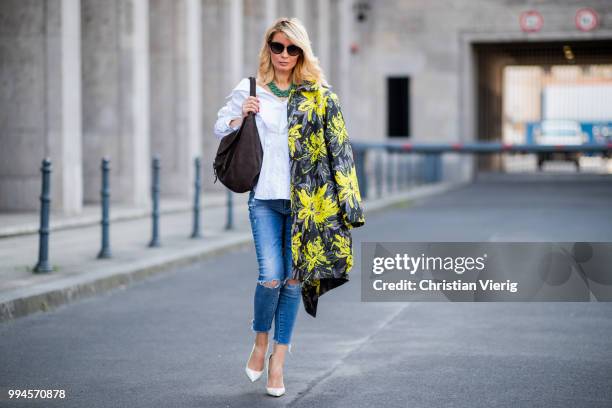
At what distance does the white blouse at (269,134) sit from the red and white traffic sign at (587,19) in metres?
32.0

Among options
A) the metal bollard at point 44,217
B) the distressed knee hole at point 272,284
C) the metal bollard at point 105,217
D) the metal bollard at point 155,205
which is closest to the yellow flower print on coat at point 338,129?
the distressed knee hole at point 272,284

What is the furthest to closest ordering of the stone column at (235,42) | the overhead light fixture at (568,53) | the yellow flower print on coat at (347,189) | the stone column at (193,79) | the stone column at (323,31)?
the overhead light fixture at (568,53) → the stone column at (323,31) → the stone column at (235,42) → the stone column at (193,79) → the yellow flower print on coat at (347,189)

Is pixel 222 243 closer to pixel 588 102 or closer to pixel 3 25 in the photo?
pixel 3 25

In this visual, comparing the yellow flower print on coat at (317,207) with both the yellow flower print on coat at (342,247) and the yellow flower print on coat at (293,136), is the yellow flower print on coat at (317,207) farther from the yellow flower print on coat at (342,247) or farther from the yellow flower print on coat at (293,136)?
the yellow flower print on coat at (293,136)

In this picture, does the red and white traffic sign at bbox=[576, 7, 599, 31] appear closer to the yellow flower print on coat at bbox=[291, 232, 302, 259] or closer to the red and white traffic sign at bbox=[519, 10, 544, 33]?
the red and white traffic sign at bbox=[519, 10, 544, 33]

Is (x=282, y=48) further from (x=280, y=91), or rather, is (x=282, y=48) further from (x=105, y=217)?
(x=105, y=217)

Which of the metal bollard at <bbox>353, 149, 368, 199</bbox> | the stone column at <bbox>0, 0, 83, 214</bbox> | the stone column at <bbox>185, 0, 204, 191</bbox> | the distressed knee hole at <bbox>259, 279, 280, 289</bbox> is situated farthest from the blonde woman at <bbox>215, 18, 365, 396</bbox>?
the metal bollard at <bbox>353, 149, 368, 199</bbox>

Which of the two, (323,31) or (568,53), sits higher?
(568,53)

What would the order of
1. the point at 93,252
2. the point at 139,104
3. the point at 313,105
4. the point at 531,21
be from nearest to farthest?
1. the point at 313,105
2. the point at 93,252
3. the point at 139,104
4. the point at 531,21

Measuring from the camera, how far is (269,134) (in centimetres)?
593

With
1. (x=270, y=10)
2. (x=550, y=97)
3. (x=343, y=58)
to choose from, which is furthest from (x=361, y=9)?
(x=550, y=97)

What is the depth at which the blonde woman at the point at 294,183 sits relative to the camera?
18.9 ft

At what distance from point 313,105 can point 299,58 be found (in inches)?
9.9

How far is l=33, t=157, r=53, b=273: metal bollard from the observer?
10297mm
